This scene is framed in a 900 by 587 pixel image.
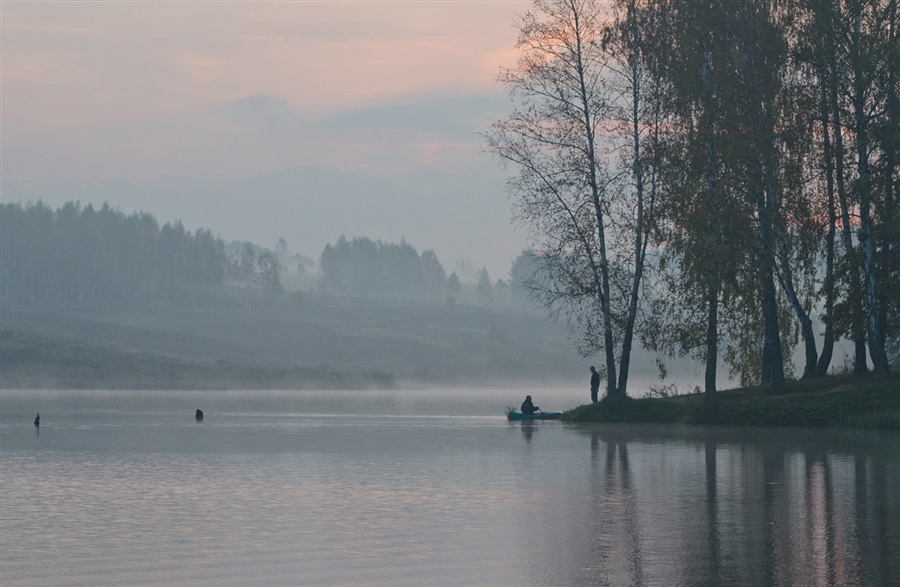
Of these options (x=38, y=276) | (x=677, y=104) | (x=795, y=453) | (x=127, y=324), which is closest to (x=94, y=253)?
(x=38, y=276)

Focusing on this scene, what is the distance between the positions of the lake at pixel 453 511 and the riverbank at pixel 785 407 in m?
3.83

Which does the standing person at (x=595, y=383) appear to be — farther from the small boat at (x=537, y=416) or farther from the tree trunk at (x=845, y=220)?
the tree trunk at (x=845, y=220)

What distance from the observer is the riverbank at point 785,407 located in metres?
37.5

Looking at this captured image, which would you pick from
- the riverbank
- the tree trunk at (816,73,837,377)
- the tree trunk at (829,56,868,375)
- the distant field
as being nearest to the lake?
the riverbank

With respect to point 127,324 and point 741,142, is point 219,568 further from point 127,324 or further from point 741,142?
point 127,324

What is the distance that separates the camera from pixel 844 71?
40.3 m

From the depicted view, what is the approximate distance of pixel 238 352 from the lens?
152 meters

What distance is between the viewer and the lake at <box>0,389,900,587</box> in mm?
13367

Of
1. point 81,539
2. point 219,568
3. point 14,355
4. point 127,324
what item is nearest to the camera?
point 219,568

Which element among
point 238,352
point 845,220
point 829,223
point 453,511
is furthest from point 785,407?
point 238,352

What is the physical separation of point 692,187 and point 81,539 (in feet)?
98.2

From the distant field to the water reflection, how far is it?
81.8 m

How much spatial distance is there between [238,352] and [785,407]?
395ft

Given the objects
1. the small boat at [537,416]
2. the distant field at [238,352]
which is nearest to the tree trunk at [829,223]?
the small boat at [537,416]
